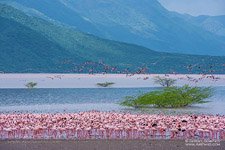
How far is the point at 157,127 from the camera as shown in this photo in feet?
34.7

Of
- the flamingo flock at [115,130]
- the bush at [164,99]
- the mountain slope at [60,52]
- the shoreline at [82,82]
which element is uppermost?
the mountain slope at [60,52]

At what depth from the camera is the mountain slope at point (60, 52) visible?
87.3m

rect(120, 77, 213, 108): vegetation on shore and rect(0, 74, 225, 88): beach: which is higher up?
rect(0, 74, 225, 88): beach

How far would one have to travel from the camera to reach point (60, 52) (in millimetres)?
96875

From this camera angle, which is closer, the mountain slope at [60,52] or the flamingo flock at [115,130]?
the flamingo flock at [115,130]

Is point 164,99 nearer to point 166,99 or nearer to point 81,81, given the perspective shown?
point 166,99

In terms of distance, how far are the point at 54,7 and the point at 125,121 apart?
519 feet

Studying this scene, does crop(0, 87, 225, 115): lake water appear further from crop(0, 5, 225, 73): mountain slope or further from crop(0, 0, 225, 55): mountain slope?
crop(0, 0, 225, 55): mountain slope

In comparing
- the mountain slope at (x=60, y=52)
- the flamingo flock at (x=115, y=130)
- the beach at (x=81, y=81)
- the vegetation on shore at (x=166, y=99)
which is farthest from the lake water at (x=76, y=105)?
the mountain slope at (x=60, y=52)

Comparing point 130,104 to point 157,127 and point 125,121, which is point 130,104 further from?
point 157,127

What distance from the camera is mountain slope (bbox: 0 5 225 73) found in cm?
8731

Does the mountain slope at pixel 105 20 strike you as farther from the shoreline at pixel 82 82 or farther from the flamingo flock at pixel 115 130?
the flamingo flock at pixel 115 130

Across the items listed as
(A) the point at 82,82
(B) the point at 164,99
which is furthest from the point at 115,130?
(A) the point at 82,82

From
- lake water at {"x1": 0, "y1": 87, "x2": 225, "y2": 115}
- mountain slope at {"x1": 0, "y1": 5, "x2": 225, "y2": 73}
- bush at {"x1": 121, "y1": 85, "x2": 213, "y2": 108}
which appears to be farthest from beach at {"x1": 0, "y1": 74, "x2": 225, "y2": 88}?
bush at {"x1": 121, "y1": 85, "x2": 213, "y2": 108}
